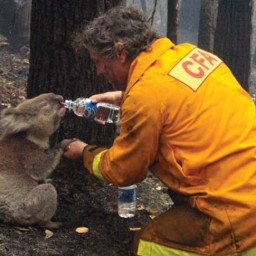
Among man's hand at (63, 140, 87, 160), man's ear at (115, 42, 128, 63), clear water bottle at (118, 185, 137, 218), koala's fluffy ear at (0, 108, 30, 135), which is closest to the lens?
man's ear at (115, 42, 128, 63)

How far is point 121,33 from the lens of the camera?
12.0 ft

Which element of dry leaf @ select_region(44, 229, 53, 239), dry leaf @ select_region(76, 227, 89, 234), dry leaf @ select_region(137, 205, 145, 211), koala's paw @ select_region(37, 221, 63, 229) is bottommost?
dry leaf @ select_region(137, 205, 145, 211)

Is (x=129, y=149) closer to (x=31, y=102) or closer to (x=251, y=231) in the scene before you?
(x=251, y=231)

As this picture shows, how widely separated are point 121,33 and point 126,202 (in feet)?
6.52

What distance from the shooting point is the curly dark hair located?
363 cm

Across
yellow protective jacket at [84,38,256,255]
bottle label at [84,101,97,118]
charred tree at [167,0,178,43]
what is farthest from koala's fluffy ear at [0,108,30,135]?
charred tree at [167,0,178,43]

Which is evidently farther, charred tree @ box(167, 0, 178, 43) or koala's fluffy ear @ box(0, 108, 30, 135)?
charred tree @ box(167, 0, 178, 43)

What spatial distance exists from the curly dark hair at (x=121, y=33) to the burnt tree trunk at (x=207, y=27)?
6465 mm

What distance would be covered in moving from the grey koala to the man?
1.07 m

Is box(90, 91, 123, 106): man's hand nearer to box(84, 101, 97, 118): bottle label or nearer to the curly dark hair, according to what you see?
box(84, 101, 97, 118): bottle label

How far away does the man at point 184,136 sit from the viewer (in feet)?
11.4

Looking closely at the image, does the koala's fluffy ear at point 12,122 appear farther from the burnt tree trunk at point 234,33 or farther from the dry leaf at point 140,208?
the burnt tree trunk at point 234,33

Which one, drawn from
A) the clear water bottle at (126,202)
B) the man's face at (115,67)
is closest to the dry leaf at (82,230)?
the clear water bottle at (126,202)

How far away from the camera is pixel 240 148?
3.53 metres
